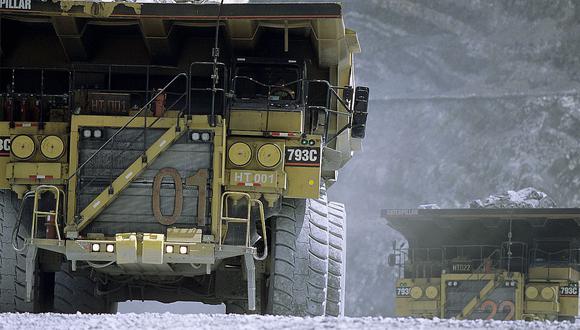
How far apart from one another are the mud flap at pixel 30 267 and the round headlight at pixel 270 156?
6.45 ft

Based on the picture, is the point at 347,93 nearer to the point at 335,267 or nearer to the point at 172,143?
the point at 335,267

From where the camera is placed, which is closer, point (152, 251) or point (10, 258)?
Answer: point (152, 251)

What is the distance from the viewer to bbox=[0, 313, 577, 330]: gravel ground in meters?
8.82

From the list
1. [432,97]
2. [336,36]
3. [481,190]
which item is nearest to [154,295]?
[336,36]

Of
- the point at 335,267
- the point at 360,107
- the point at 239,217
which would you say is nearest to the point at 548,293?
the point at 335,267

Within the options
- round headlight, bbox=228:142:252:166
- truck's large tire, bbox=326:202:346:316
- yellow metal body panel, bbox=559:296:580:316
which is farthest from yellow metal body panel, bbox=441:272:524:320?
round headlight, bbox=228:142:252:166

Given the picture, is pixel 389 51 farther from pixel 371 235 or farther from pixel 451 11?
pixel 371 235

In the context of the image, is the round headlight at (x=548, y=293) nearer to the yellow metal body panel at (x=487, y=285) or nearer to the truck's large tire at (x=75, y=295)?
the yellow metal body panel at (x=487, y=285)

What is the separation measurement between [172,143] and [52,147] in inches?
39.0

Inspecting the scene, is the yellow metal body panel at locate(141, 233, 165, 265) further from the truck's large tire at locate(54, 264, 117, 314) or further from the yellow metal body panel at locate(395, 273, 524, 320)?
the yellow metal body panel at locate(395, 273, 524, 320)

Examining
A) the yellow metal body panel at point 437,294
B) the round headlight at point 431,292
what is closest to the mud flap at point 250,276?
the yellow metal body panel at point 437,294

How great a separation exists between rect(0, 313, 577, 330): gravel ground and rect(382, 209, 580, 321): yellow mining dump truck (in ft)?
51.6

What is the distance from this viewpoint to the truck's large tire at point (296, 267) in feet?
43.1

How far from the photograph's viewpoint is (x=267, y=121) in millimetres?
12945
